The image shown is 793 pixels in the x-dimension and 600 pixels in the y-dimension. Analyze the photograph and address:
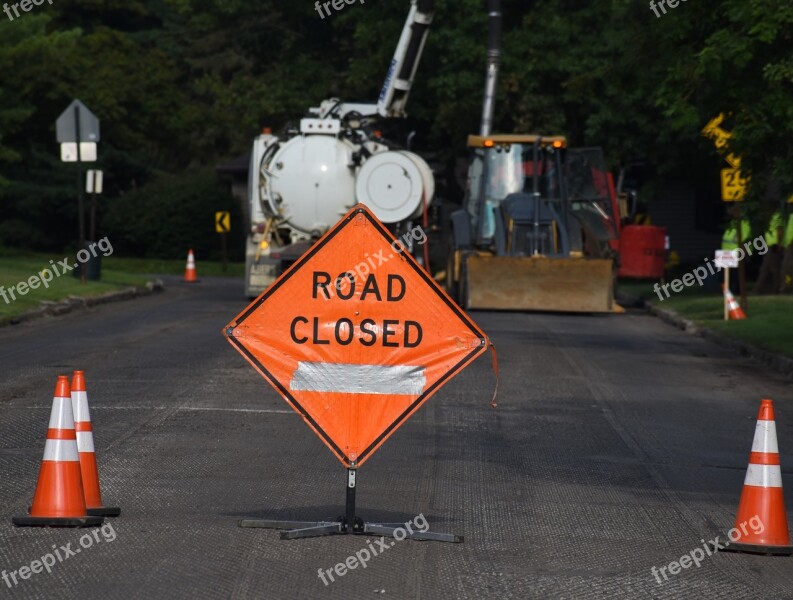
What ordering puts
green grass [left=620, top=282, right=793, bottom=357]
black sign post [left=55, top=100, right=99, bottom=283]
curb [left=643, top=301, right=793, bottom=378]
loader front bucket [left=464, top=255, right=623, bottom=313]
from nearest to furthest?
curb [left=643, top=301, right=793, bottom=378] < green grass [left=620, top=282, right=793, bottom=357] < loader front bucket [left=464, top=255, right=623, bottom=313] < black sign post [left=55, top=100, right=99, bottom=283]

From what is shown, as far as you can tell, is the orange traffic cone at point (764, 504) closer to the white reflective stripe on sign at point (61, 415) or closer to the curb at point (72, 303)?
the white reflective stripe on sign at point (61, 415)

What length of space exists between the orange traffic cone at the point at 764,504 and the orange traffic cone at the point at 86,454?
3466 millimetres

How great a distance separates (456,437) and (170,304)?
54.2 feet

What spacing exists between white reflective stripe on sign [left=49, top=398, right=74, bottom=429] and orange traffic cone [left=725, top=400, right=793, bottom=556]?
3.65 m

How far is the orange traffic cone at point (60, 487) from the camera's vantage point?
297 inches

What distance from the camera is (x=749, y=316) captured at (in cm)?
2394

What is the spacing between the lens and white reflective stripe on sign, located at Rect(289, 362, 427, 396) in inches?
301

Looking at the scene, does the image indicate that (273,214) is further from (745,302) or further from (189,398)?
(189,398)

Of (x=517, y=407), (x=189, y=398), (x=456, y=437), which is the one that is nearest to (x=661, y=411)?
(x=517, y=407)

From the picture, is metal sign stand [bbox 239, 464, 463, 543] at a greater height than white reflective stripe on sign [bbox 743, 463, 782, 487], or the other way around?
white reflective stripe on sign [bbox 743, 463, 782, 487]

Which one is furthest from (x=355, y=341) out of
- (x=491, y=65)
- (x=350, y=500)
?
(x=491, y=65)

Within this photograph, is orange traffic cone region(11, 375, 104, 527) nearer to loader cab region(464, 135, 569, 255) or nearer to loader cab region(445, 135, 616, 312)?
loader cab region(445, 135, 616, 312)

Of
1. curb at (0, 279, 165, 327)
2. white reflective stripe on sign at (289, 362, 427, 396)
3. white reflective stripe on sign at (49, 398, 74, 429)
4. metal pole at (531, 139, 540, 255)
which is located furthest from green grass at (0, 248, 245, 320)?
white reflective stripe on sign at (289, 362, 427, 396)

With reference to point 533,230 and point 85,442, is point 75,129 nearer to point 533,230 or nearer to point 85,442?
point 533,230
